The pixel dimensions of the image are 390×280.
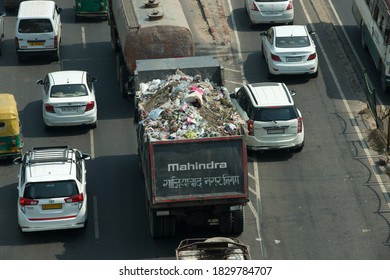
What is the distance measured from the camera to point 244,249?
81.6 ft

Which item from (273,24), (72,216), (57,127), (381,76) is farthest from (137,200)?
(273,24)

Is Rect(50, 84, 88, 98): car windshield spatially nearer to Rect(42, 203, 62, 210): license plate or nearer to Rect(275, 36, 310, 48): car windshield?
Rect(275, 36, 310, 48): car windshield

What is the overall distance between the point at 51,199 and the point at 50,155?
6.18 feet

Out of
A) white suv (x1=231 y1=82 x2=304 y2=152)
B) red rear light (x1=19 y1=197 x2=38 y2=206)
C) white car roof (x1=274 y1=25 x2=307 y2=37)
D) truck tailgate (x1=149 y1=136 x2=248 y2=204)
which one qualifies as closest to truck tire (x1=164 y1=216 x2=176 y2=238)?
truck tailgate (x1=149 y1=136 x2=248 y2=204)

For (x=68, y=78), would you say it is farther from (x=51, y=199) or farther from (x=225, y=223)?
(x=225, y=223)

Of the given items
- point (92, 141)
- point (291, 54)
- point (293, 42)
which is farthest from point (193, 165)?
point (293, 42)

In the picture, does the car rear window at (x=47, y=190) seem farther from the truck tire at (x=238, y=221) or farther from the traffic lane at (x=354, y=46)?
the traffic lane at (x=354, y=46)

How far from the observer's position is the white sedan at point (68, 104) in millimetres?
35156

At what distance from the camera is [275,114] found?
109ft

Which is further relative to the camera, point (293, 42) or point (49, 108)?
point (293, 42)

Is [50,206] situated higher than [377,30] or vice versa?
[50,206]

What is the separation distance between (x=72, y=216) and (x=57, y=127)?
7877mm

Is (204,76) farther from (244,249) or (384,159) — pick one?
(244,249)

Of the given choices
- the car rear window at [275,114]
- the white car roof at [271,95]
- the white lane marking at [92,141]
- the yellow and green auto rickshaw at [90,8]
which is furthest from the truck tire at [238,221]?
the yellow and green auto rickshaw at [90,8]
